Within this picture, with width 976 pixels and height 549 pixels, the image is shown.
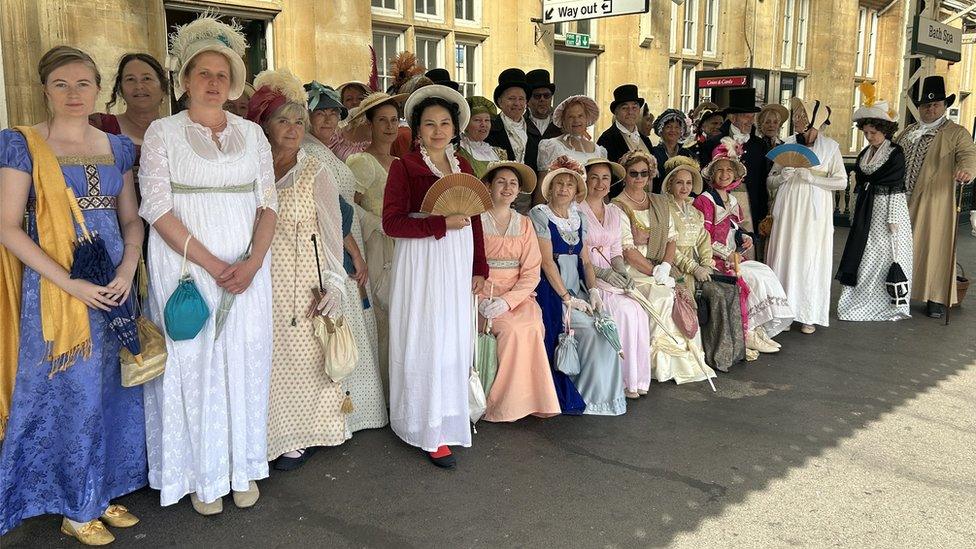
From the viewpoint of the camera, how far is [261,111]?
11.7ft

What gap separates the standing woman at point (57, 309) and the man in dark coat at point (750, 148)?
5.83 metres

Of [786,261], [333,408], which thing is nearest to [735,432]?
[333,408]

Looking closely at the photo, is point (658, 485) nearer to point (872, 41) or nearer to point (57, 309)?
point (57, 309)

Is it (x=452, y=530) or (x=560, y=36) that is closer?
(x=452, y=530)

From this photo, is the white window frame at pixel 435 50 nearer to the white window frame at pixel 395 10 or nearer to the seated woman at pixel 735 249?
the white window frame at pixel 395 10

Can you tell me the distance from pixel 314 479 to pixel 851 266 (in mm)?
5986

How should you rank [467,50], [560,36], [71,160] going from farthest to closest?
[560,36] → [467,50] → [71,160]

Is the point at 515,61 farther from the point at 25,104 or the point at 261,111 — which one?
the point at 261,111

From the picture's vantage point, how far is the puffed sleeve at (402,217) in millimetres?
3660

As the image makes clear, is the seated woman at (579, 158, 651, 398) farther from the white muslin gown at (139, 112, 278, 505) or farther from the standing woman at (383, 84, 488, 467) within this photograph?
the white muslin gown at (139, 112, 278, 505)

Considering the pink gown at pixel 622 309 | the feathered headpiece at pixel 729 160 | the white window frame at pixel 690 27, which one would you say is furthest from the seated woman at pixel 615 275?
the white window frame at pixel 690 27

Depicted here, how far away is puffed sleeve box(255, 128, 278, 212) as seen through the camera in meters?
3.26

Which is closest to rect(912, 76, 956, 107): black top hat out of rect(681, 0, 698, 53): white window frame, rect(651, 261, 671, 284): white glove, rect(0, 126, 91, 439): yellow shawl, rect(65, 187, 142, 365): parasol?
rect(651, 261, 671, 284): white glove

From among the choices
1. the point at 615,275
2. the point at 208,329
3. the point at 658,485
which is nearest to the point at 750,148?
the point at 615,275
